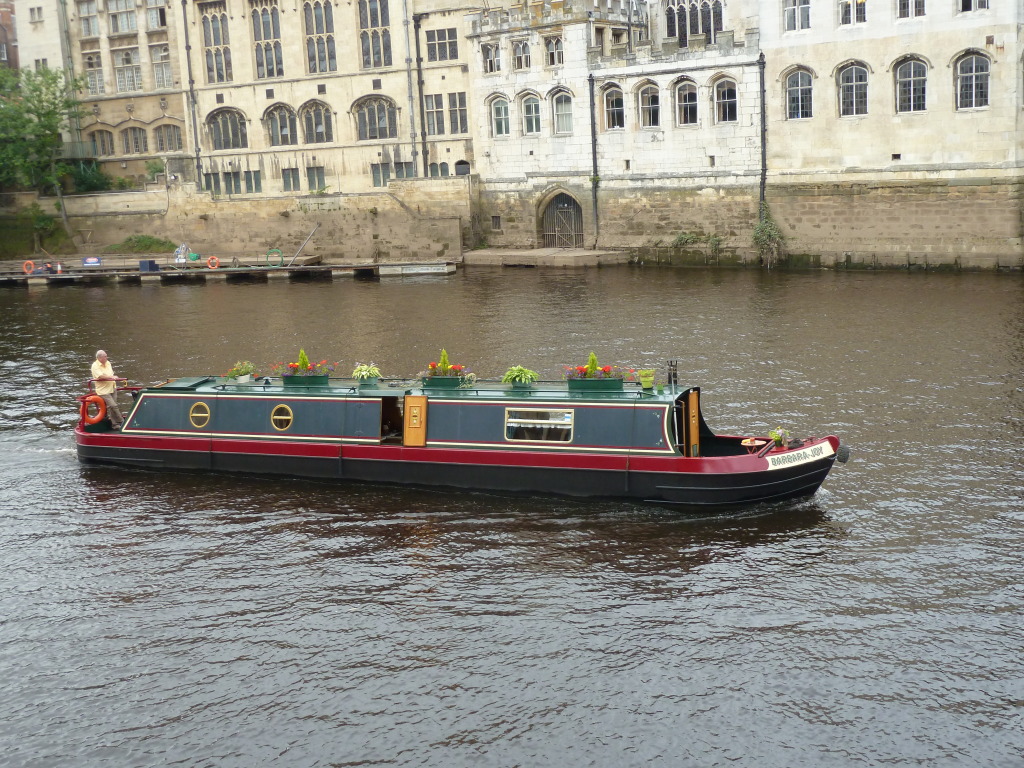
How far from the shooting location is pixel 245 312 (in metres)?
42.8

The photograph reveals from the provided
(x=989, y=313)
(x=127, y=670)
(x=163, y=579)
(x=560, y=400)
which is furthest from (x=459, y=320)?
(x=127, y=670)

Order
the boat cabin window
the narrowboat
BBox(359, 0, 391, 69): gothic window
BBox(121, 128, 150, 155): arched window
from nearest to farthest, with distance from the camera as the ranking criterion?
the narrowboat
the boat cabin window
BBox(359, 0, 391, 69): gothic window
BBox(121, 128, 150, 155): arched window

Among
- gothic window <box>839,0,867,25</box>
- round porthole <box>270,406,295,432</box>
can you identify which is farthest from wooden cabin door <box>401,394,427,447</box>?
gothic window <box>839,0,867,25</box>

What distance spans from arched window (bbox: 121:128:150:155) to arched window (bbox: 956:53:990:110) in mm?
41918

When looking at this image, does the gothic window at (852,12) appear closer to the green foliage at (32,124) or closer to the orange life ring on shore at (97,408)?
the orange life ring on shore at (97,408)

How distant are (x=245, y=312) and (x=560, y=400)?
2525 cm

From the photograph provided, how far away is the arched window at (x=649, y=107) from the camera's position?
49.3m

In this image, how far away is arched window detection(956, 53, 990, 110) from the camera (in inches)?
1617

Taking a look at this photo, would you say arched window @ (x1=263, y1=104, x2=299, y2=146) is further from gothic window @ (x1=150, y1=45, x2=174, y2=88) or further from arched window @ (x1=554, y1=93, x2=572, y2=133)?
arched window @ (x1=554, y1=93, x2=572, y2=133)

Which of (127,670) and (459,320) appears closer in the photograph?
(127,670)

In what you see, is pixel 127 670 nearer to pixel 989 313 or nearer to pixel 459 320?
pixel 459 320

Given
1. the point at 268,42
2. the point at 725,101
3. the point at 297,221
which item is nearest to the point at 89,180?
the point at 268,42

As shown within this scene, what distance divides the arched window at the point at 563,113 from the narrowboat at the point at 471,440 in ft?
104

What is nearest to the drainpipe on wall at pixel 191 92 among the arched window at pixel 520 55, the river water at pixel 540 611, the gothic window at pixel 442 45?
the gothic window at pixel 442 45
